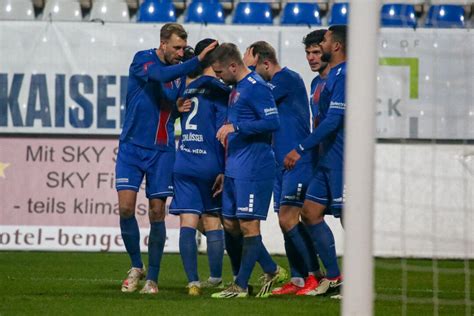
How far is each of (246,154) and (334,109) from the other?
0.72 metres

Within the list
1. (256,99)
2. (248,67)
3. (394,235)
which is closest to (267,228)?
(394,235)

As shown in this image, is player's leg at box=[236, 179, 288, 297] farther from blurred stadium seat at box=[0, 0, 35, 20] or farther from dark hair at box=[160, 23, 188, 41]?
blurred stadium seat at box=[0, 0, 35, 20]

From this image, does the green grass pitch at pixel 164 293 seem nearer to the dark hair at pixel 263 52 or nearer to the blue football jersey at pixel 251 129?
the blue football jersey at pixel 251 129

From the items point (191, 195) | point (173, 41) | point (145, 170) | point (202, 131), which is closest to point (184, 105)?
point (202, 131)

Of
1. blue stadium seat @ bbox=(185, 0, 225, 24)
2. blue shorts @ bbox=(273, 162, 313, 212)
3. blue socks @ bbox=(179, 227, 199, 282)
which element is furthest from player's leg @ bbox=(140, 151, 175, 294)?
blue stadium seat @ bbox=(185, 0, 225, 24)

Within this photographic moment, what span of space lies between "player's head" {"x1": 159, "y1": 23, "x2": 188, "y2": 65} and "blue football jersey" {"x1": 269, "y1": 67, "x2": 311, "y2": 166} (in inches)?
33.7

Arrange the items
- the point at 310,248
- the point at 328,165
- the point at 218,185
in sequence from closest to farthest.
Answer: the point at 328,165 < the point at 218,185 < the point at 310,248

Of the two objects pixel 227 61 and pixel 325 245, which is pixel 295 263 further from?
pixel 227 61

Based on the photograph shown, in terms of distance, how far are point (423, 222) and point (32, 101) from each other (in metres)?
4.74

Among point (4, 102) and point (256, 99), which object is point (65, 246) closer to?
point (4, 102)

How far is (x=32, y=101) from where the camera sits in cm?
1400

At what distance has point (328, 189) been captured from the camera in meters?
8.99

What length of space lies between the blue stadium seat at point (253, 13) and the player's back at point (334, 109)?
6455 millimetres

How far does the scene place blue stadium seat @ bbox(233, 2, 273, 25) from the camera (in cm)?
1548
